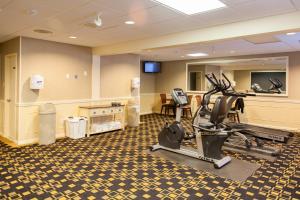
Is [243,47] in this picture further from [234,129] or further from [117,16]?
[117,16]

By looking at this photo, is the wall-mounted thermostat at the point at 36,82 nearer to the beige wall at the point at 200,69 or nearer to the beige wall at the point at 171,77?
the beige wall at the point at 171,77

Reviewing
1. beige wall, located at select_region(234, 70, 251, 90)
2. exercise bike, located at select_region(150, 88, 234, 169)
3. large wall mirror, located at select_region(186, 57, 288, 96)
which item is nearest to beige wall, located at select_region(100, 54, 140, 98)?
large wall mirror, located at select_region(186, 57, 288, 96)

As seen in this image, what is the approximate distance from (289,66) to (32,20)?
708cm

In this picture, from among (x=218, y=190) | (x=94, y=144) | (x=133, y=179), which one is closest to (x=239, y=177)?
(x=218, y=190)

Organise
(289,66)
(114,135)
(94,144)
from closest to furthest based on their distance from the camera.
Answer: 1. (94,144)
2. (114,135)
3. (289,66)

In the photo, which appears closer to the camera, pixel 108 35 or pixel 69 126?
pixel 108 35

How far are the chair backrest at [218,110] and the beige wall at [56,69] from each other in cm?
385

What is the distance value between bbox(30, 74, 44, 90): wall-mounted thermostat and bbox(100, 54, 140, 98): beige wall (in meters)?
1.94

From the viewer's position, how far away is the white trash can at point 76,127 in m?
5.67

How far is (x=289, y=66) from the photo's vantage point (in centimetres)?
709

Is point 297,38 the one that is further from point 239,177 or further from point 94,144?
point 94,144

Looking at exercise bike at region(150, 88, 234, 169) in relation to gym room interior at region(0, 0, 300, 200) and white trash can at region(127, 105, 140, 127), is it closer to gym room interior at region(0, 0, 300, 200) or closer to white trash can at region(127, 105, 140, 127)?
gym room interior at region(0, 0, 300, 200)

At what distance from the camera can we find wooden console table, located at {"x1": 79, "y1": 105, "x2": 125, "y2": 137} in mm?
5989

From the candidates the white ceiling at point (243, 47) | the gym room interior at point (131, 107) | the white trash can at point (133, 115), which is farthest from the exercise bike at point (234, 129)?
the white trash can at point (133, 115)
